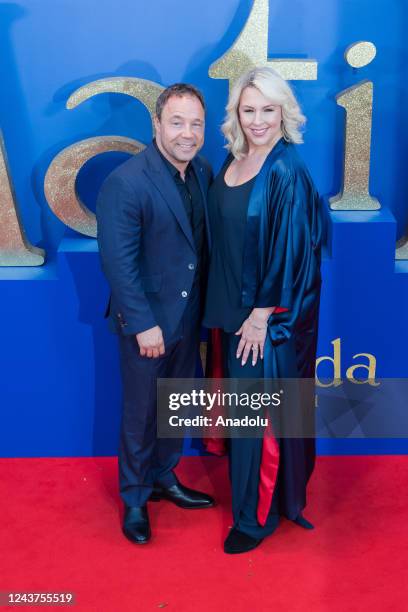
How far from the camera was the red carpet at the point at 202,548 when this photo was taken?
2615 millimetres

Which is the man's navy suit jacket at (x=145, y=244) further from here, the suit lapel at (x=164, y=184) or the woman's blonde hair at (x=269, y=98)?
the woman's blonde hair at (x=269, y=98)

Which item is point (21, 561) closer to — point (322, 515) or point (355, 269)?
point (322, 515)

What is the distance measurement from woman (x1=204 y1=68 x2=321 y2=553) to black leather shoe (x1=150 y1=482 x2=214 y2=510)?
23 centimetres

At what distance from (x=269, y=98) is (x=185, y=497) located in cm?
155

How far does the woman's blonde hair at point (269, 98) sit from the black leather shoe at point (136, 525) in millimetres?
1349

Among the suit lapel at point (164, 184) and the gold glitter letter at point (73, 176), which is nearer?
the suit lapel at point (164, 184)

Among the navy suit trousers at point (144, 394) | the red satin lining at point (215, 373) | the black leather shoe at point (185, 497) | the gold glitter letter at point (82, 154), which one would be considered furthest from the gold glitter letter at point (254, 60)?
the black leather shoe at point (185, 497)

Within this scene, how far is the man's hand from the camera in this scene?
2627 millimetres

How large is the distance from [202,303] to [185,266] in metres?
0.24

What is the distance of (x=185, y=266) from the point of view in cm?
265

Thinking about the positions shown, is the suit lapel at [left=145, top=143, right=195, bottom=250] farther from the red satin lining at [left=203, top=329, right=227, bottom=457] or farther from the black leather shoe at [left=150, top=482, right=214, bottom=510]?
the black leather shoe at [left=150, top=482, right=214, bottom=510]
